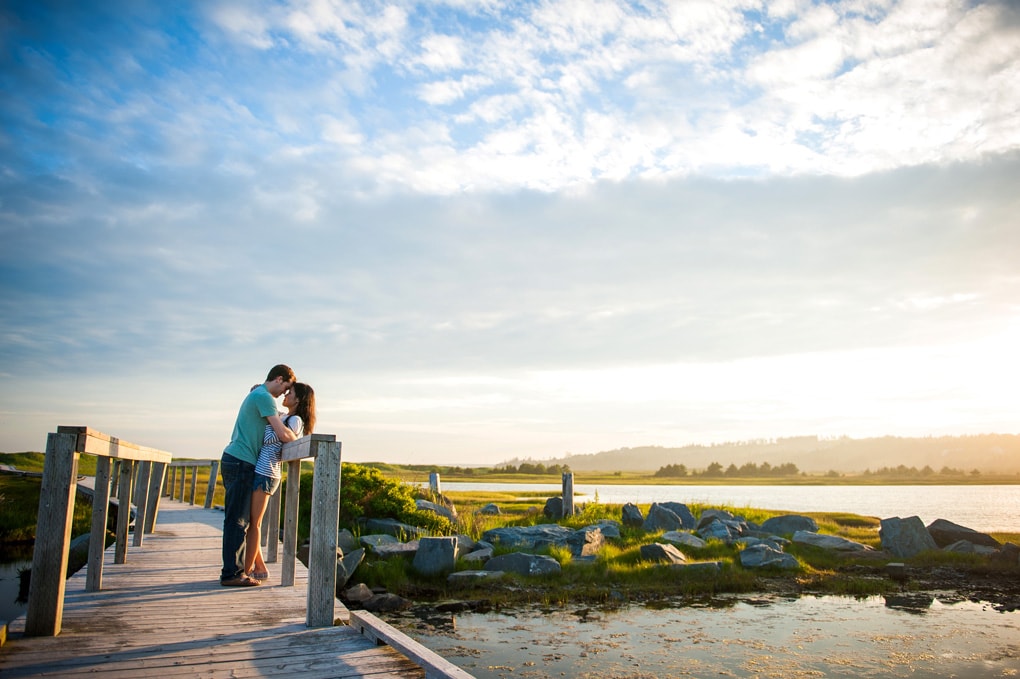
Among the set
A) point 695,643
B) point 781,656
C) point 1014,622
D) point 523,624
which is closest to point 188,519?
point 523,624

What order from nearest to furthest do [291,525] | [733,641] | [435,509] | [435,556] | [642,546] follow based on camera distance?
[291,525] → [733,641] → [435,556] → [642,546] → [435,509]

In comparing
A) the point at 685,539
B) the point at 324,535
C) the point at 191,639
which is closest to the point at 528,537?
the point at 685,539

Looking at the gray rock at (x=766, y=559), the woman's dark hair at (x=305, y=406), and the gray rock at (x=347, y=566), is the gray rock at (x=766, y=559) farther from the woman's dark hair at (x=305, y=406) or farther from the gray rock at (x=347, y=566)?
the woman's dark hair at (x=305, y=406)

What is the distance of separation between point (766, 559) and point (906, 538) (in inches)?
217

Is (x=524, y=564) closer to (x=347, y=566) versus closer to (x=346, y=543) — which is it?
(x=347, y=566)

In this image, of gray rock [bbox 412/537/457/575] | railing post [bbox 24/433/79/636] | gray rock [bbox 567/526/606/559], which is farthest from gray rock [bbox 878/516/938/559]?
railing post [bbox 24/433/79/636]

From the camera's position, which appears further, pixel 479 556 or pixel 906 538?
pixel 906 538

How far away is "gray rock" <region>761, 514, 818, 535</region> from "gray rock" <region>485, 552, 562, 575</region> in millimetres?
9921

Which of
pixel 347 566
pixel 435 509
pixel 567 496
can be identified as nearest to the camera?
pixel 347 566

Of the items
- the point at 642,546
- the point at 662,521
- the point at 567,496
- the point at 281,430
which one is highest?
the point at 281,430

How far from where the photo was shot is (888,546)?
1806 centimetres

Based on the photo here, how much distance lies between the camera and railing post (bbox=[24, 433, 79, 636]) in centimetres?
538

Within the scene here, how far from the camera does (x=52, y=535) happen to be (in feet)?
17.7

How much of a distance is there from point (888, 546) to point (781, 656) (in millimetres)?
11527
